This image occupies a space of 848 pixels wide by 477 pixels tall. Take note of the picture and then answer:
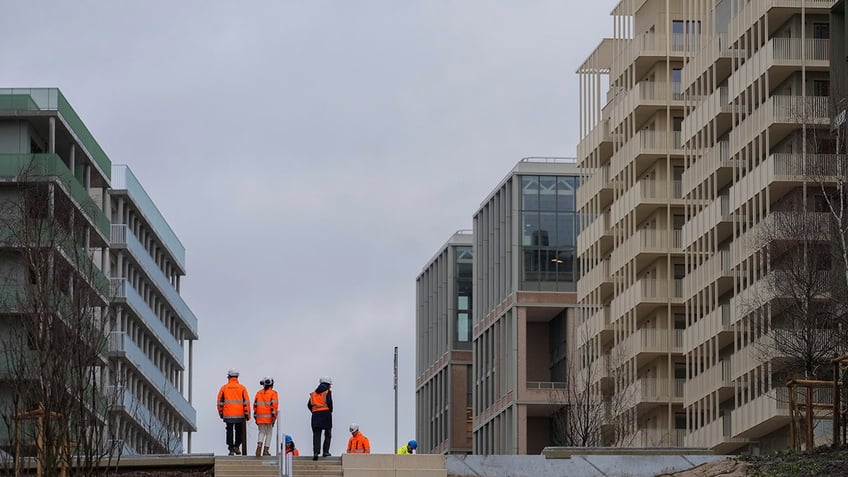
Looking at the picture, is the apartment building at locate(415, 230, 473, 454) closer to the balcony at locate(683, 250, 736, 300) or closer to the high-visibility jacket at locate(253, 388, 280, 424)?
the balcony at locate(683, 250, 736, 300)

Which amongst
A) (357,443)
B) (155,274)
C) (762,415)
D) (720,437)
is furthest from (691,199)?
(357,443)

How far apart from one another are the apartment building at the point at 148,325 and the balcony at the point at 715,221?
2422 centimetres

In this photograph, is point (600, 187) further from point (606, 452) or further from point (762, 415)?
point (606, 452)

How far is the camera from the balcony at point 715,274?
97.2m

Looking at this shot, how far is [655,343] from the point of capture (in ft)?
359

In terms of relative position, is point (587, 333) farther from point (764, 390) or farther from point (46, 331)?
point (46, 331)

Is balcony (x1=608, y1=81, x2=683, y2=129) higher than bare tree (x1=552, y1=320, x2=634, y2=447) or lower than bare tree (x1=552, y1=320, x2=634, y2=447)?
higher

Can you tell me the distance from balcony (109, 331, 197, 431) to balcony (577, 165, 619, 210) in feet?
77.5

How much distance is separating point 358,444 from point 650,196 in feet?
175

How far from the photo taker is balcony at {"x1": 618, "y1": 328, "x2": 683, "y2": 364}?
10906 cm

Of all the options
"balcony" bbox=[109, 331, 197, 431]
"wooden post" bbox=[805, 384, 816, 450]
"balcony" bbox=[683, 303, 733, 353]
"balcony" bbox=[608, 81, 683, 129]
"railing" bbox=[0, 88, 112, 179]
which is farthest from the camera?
"balcony" bbox=[608, 81, 683, 129]

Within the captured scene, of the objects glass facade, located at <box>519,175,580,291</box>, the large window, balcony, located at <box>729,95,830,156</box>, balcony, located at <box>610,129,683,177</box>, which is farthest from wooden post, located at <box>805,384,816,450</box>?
the large window

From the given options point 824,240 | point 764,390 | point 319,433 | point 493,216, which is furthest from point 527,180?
point 319,433

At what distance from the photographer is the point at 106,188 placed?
4304 inches
